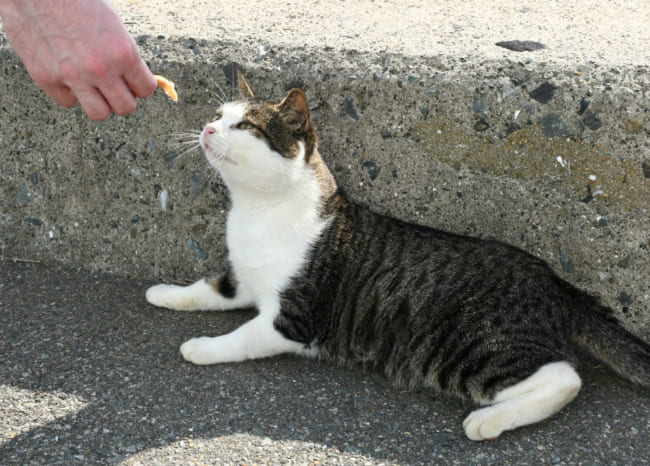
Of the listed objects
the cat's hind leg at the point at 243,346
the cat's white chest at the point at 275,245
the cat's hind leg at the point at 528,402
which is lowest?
the cat's hind leg at the point at 243,346

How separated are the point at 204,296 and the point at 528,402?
149 centimetres

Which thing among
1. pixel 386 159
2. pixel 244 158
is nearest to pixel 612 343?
pixel 386 159

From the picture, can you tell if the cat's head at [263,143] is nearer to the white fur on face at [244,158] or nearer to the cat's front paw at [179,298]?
the white fur on face at [244,158]

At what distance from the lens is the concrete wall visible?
264 centimetres

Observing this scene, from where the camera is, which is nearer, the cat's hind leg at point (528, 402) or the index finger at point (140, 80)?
the index finger at point (140, 80)

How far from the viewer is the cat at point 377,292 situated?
2434 millimetres

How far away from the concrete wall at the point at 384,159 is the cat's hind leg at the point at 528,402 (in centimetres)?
54

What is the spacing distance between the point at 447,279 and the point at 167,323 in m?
1.26

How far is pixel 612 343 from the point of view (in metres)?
2.49

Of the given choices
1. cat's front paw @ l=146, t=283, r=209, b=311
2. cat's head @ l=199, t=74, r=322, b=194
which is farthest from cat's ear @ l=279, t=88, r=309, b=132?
cat's front paw @ l=146, t=283, r=209, b=311

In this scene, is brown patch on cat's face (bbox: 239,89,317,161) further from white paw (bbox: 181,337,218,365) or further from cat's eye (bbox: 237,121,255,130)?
white paw (bbox: 181,337,218,365)

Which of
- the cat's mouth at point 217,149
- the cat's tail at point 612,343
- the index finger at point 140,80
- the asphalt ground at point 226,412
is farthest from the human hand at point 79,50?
the cat's tail at point 612,343

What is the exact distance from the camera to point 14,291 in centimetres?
320

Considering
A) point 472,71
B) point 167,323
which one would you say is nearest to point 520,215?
point 472,71
